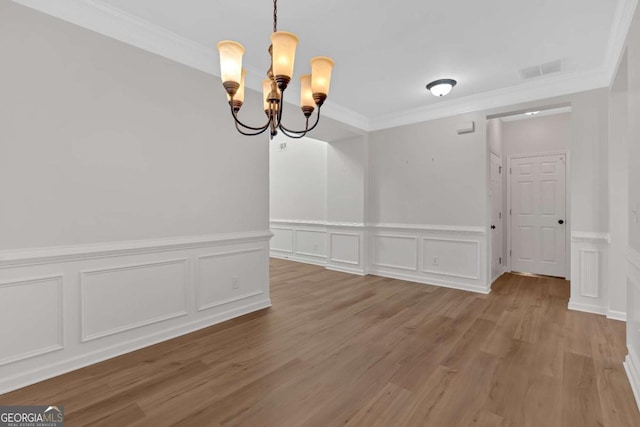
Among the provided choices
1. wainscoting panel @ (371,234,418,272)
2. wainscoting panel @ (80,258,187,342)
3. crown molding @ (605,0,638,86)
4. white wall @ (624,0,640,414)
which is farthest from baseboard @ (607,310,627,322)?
wainscoting panel @ (80,258,187,342)

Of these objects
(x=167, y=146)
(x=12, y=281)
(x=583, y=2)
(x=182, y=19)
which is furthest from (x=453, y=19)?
(x=12, y=281)

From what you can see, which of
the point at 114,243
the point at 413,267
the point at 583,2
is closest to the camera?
the point at 583,2

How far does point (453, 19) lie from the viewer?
2.53 metres

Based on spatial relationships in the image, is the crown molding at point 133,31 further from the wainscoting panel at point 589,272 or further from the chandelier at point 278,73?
the wainscoting panel at point 589,272

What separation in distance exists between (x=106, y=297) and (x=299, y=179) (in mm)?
4703

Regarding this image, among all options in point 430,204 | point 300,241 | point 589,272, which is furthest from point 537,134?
point 300,241

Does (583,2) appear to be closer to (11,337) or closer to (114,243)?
(114,243)

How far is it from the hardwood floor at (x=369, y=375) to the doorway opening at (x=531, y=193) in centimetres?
206

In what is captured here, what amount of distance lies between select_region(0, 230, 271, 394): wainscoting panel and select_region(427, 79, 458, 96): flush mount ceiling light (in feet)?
9.74

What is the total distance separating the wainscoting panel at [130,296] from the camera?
2355mm

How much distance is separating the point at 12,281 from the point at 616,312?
5.46 metres

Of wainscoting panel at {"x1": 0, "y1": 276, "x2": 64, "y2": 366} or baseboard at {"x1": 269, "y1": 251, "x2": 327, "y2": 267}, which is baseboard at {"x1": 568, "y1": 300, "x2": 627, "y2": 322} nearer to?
baseboard at {"x1": 269, "y1": 251, "x2": 327, "y2": 267}

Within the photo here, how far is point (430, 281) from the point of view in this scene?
479 cm

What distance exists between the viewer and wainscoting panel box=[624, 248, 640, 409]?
6.28ft
